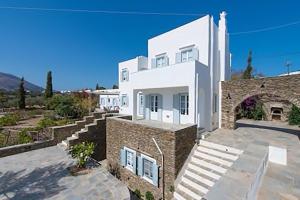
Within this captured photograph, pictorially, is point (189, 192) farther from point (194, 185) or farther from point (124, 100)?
point (124, 100)

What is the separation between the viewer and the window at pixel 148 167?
9.12 metres

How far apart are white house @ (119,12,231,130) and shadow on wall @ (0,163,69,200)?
693 cm

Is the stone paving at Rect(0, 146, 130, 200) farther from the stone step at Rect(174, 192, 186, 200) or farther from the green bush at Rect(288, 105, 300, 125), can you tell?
the green bush at Rect(288, 105, 300, 125)

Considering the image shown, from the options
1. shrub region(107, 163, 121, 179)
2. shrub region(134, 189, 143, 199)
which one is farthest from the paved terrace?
shrub region(107, 163, 121, 179)

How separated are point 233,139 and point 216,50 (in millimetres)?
6799

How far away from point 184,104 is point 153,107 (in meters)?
3.15

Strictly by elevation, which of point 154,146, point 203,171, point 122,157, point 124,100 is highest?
point 124,100

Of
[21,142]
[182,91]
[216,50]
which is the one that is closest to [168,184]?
[182,91]

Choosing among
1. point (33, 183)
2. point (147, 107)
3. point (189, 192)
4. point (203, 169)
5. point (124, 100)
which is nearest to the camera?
point (189, 192)

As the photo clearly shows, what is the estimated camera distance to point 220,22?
43.0 feet

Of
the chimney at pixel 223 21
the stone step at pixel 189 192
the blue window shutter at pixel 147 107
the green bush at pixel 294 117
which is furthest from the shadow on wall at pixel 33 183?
the green bush at pixel 294 117

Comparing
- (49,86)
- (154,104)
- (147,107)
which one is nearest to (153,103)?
(154,104)

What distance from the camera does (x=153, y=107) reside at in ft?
47.0

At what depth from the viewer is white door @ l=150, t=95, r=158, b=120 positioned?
14055 mm
